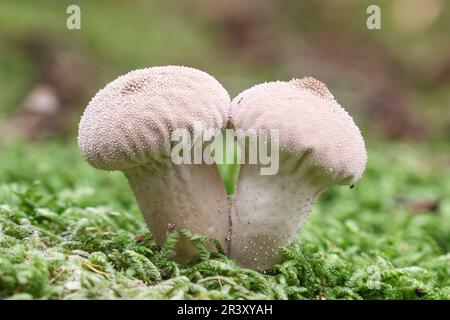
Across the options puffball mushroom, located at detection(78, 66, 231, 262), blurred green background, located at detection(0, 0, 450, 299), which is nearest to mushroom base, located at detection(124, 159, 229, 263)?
puffball mushroom, located at detection(78, 66, 231, 262)

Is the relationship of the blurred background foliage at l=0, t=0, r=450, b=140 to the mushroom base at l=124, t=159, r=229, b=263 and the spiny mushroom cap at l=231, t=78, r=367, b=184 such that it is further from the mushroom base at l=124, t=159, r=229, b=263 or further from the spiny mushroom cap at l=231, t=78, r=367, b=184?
the spiny mushroom cap at l=231, t=78, r=367, b=184

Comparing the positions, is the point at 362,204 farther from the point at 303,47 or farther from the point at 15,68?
the point at 303,47

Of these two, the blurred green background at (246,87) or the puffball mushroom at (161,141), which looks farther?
the blurred green background at (246,87)

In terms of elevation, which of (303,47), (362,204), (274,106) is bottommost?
(362,204)

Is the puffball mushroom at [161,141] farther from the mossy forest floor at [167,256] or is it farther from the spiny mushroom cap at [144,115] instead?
the mossy forest floor at [167,256]

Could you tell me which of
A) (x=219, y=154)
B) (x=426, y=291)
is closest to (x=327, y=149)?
(x=426, y=291)
